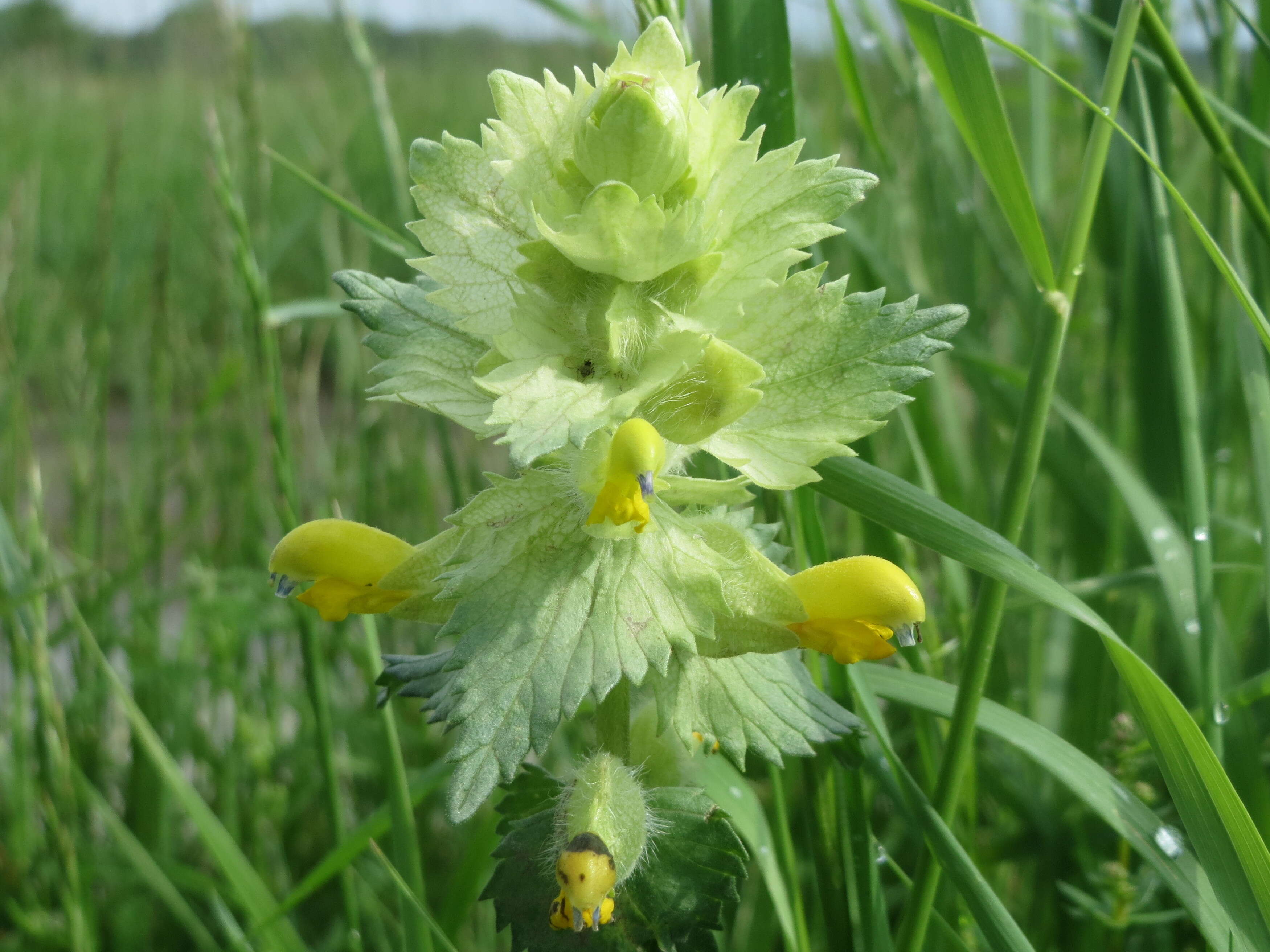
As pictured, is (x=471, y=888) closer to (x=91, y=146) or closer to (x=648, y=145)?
(x=648, y=145)

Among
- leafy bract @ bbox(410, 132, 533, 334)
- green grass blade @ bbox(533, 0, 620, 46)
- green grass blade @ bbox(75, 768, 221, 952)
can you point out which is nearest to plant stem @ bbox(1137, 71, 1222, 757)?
leafy bract @ bbox(410, 132, 533, 334)

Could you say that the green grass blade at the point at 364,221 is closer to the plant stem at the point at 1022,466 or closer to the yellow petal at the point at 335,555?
the yellow petal at the point at 335,555

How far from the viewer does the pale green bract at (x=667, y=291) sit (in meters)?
0.56

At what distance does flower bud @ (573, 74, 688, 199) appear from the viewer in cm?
52

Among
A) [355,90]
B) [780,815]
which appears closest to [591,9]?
[780,815]

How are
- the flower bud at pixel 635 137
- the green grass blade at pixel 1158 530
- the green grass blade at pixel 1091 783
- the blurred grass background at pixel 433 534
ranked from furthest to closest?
the blurred grass background at pixel 433 534
the green grass blade at pixel 1158 530
the green grass blade at pixel 1091 783
the flower bud at pixel 635 137

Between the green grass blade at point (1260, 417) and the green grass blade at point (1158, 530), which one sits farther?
the green grass blade at point (1158, 530)

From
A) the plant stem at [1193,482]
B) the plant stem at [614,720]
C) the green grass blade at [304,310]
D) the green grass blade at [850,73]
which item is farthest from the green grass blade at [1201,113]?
the green grass blade at [304,310]

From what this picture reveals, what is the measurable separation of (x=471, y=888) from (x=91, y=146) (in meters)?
5.08

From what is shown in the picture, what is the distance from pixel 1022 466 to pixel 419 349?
0.40 m

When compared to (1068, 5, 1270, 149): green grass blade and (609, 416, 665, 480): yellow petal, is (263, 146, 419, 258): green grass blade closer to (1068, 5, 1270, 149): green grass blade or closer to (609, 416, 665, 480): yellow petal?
(609, 416, 665, 480): yellow petal

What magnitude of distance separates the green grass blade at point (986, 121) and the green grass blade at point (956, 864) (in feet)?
1.11

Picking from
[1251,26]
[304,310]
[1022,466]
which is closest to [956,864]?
[1022,466]

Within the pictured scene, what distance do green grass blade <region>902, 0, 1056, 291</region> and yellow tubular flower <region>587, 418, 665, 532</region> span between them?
33 centimetres
